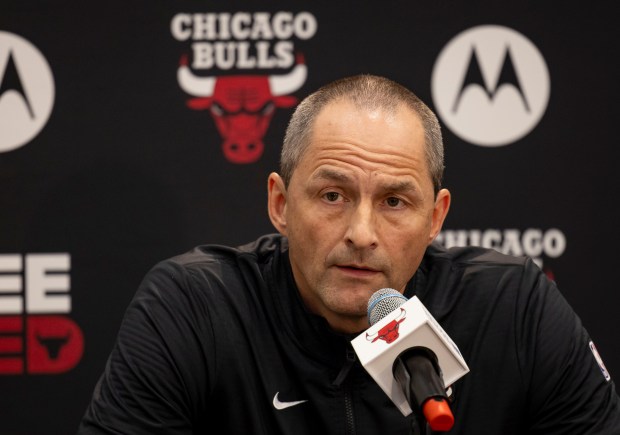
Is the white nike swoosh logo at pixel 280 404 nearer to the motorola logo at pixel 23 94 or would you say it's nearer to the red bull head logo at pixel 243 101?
the red bull head logo at pixel 243 101

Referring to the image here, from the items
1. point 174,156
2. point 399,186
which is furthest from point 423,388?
point 174,156

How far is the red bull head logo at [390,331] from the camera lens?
4.25 feet

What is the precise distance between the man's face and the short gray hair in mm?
22

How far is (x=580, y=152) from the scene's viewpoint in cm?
292

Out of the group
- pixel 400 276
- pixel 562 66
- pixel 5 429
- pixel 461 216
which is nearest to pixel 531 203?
pixel 461 216

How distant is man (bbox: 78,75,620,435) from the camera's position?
1.83m

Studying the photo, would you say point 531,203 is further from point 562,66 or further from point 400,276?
point 400,276

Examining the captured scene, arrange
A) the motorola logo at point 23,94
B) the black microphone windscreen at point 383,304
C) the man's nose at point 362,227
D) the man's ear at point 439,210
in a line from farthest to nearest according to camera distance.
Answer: the motorola logo at point 23,94 < the man's ear at point 439,210 < the man's nose at point 362,227 < the black microphone windscreen at point 383,304

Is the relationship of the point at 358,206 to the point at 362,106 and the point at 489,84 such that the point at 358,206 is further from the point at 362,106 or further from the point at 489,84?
the point at 489,84

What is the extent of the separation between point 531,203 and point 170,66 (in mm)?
1336

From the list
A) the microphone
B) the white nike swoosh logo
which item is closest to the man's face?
the white nike swoosh logo

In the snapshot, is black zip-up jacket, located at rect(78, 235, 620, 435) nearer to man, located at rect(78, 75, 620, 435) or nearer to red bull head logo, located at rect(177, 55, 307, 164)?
man, located at rect(78, 75, 620, 435)

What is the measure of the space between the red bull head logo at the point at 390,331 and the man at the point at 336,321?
453 millimetres

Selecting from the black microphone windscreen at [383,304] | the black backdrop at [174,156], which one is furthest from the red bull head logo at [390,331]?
the black backdrop at [174,156]
